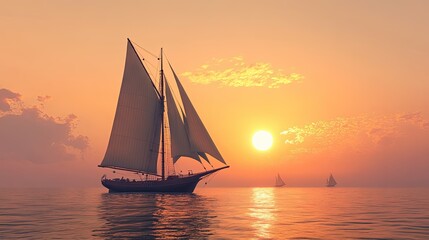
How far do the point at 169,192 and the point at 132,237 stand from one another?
55.7 m

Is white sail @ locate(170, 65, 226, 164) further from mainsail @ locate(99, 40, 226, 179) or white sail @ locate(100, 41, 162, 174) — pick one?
white sail @ locate(100, 41, 162, 174)

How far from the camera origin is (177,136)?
71.0 metres

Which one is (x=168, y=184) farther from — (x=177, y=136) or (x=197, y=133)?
(x=197, y=133)

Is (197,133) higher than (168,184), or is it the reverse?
(197,133)

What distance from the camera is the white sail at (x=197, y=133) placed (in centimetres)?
6756

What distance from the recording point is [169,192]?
7662 cm

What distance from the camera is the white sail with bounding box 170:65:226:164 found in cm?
6756

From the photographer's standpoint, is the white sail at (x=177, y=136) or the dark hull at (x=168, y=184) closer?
the white sail at (x=177, y=136)

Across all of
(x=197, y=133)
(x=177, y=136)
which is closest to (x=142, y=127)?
(x=177, y=136)

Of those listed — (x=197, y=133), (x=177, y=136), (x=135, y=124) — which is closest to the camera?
(x=197, y=133)

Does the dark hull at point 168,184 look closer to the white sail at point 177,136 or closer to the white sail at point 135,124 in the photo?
the white sail at point 135,124

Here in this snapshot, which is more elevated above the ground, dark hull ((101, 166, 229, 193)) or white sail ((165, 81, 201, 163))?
white sail ((165, 81, 201, 163))

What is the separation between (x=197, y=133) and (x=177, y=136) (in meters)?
4.67

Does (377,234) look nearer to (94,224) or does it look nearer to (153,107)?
(94,224)
